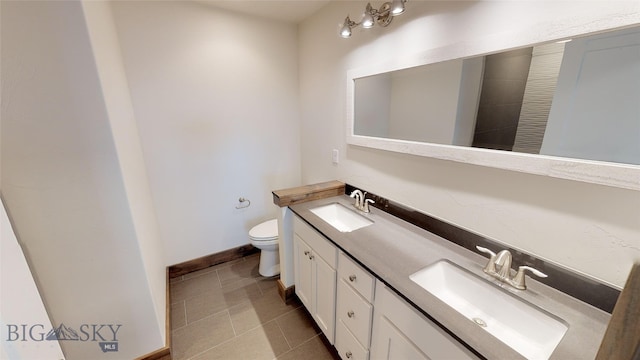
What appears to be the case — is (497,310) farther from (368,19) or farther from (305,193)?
(368,19)

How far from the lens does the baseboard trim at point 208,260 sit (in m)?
2.30

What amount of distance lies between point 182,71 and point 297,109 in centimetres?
110

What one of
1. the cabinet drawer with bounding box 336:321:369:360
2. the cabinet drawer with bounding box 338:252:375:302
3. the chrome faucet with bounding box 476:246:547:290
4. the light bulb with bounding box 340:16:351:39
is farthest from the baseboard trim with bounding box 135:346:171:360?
the light bulb with bounding box 340:16:351:39

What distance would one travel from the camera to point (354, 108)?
1.84m

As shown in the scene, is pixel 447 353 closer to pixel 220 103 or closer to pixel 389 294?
pixel 389 294

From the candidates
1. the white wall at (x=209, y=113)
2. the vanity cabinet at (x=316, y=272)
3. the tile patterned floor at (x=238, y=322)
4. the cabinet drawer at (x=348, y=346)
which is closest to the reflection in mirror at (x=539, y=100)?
the vanity cabinet at (x=316, y=272)

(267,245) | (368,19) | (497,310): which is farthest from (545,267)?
(267,245)

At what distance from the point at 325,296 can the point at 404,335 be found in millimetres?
617

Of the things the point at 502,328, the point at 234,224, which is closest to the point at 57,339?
the point at 234,224

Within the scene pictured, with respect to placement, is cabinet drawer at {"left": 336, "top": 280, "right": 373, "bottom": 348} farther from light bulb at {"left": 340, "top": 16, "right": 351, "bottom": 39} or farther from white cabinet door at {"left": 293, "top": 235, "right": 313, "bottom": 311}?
light bulb at {"left": 340, "top": 16, "right": 351, "bottom": 39}

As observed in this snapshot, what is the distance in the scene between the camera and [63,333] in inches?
47.7

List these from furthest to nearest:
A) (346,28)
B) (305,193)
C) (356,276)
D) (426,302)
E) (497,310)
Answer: (305,193), (346,28), (356,276), (497,310), (426,302)

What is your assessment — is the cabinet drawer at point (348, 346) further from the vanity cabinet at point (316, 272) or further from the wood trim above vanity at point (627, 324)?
the wood trim above vanity at point (627, 324)

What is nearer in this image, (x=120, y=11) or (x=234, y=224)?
(x=120, y=11)
